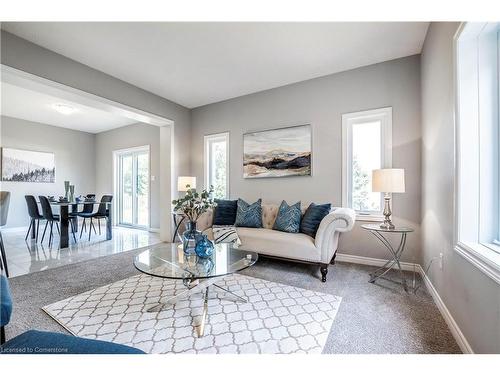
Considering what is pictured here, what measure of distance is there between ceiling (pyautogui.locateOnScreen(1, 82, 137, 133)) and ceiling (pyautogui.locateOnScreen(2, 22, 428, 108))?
1584 mm

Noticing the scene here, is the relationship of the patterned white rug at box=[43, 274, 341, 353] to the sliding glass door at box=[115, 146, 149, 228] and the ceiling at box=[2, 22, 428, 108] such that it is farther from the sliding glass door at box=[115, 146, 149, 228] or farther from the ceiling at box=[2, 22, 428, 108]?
the sliding glass door at box=[115, 146, 149, 228]

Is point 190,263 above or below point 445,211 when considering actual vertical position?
below

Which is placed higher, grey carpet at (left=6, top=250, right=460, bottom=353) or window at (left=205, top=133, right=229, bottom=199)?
window at (left=205, top=133, right=229, bottom=199)

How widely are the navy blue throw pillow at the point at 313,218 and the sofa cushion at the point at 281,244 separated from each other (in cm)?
9

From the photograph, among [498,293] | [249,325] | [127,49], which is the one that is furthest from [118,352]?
[127,49]

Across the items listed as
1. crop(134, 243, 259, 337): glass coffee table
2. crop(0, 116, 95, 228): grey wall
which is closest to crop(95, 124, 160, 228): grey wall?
crop(0, 116, 95, 228): grey wall

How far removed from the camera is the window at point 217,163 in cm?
466

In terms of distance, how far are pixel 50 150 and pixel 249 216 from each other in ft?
20.5

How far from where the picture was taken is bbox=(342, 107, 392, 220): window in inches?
125

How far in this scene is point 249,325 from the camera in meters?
1.73

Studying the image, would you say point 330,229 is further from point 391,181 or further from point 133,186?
point 133,186

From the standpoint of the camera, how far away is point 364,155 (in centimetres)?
334

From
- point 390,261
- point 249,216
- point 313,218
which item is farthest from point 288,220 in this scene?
point 390,261
